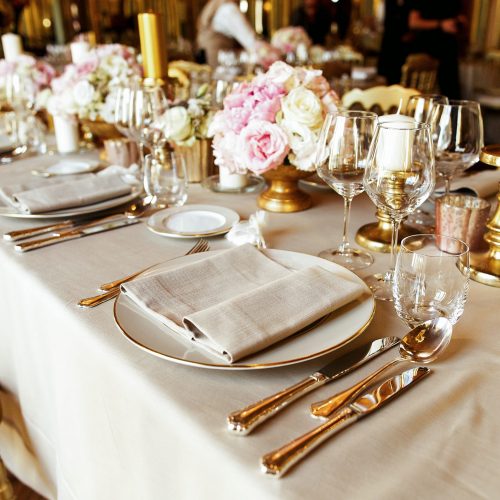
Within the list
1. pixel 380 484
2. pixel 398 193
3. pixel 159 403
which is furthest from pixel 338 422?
pixel 398 193

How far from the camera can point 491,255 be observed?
0.96m

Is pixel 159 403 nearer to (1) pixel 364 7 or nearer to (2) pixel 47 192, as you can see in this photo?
(2) pixel 47 192

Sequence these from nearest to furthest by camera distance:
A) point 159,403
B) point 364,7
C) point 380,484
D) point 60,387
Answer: point 380,484, point 159,403, point 60,387, point 364,7

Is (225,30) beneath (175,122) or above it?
above

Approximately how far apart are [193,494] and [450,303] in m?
0.44

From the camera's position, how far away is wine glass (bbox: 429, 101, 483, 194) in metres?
Answer: 1.10

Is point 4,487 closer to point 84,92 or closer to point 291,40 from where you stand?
point 84,92

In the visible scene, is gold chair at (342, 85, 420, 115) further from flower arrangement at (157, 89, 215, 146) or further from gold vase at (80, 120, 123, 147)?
gold vase at (80, 120, 123, 147)

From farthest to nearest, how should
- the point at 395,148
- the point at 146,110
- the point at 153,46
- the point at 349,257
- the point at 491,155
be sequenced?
the point at 153,46, the point at 146,110, the point at 349,257, the point at 491,155, the point at 395,148

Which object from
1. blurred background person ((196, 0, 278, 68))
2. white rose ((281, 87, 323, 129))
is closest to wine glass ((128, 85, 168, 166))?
white rose ((281, 87, 323, 129))

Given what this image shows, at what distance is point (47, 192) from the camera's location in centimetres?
124

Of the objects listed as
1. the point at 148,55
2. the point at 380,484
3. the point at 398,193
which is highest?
the point at 148,55

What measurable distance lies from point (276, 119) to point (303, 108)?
0.06 metres

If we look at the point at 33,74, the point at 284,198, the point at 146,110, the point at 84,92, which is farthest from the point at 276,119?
the point at 33,74
